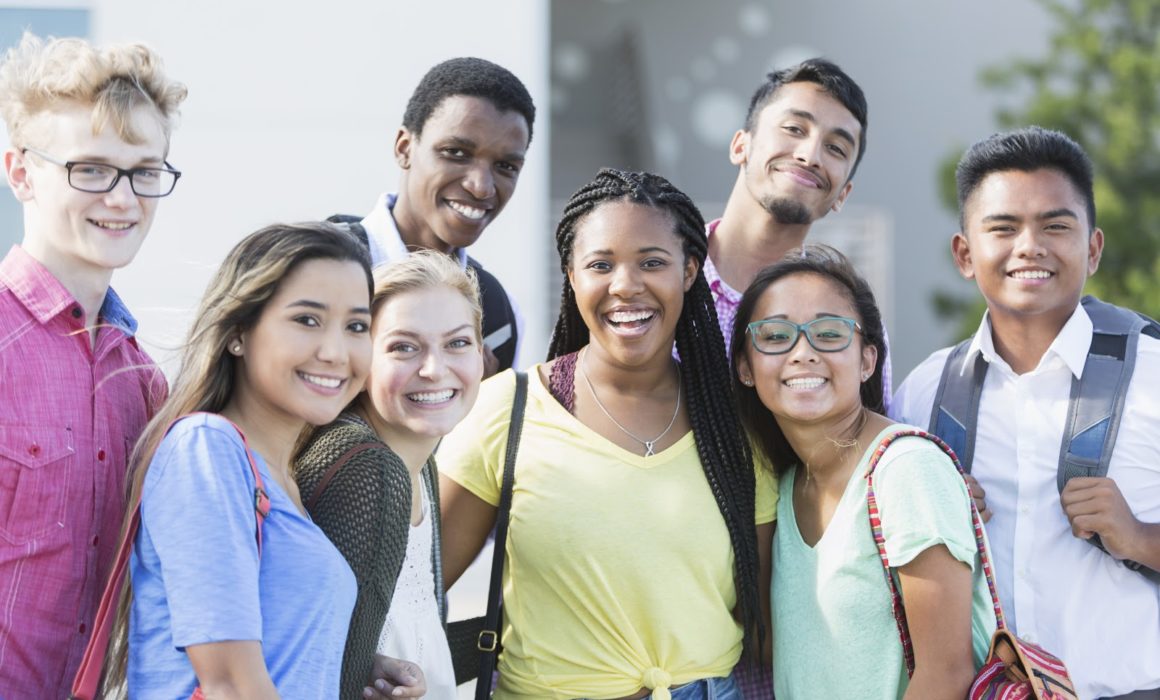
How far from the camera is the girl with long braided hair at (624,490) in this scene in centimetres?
296

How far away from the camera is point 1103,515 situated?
309 cm

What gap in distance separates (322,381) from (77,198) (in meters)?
0.64

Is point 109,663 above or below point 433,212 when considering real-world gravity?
below

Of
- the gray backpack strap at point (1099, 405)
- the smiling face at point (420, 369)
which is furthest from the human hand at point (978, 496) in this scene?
the smiling face at point (420, 369)

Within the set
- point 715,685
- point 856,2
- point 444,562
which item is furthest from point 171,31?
point 856,2

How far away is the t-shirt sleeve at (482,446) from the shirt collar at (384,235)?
694 millimetres

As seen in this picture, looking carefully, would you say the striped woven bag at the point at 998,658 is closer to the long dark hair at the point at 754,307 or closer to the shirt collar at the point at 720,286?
the long dark hair at the point at 754,307

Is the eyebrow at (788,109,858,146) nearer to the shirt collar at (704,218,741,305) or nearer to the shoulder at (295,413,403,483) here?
the shirt collar at (704,218,741,305)

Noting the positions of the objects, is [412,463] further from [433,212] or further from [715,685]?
[433,212]

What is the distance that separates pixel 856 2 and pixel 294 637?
12.8 metres

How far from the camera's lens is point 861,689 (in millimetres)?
2889

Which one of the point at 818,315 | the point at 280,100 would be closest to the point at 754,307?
the point at 818,315

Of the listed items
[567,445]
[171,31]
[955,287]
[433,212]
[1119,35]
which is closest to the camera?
[567,445]

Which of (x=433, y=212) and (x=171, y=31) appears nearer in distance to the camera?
(x=433, y=212)
